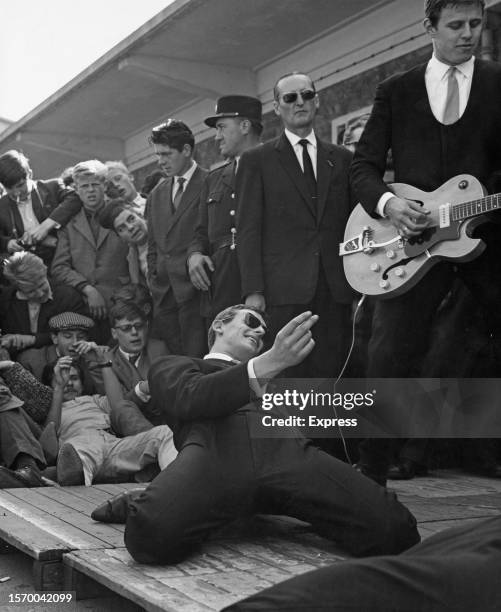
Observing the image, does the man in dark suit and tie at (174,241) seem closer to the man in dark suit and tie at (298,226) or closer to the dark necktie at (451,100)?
the man in dark suit and tie at (298,226)

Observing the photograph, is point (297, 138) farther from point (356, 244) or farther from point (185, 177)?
point (185, 177)

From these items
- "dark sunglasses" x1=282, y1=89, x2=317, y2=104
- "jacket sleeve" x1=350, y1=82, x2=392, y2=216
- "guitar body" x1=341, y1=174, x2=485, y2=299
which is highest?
"dark sunglasses" x1=282, y1=89, x2=317, y2=104

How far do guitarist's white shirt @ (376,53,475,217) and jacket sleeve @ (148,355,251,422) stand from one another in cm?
115

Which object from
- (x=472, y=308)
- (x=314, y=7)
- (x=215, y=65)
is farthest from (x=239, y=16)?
(x=472, y=308)

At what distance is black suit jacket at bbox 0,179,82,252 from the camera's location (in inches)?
241

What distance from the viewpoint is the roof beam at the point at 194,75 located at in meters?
8.55

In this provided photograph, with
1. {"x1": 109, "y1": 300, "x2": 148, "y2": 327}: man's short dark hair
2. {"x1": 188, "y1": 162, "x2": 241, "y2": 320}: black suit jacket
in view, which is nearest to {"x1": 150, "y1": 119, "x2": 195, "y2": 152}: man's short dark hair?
{"x1": 188, "y1": 162, "x2": 241, "y2": 320}: black suit jacket

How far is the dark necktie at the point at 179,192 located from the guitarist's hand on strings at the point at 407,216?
192 cm

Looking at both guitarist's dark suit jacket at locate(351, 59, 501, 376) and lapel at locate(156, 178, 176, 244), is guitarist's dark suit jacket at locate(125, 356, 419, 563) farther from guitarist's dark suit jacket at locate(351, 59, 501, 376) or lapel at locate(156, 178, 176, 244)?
lapel at locate(156, 178, 176, 244)

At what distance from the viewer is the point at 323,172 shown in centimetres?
462

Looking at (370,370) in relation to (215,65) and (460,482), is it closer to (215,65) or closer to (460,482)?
(460,482)

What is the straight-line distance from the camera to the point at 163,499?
307 cm

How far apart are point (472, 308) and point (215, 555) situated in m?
1.91

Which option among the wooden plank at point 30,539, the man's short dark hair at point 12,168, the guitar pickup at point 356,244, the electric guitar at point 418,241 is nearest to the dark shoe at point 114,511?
the wooden plank at point 30,539
